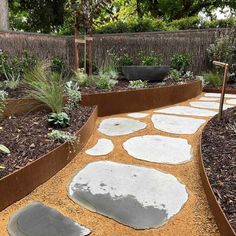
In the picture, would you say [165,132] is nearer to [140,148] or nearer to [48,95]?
[140,148]

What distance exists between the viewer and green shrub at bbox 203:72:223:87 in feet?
21.1

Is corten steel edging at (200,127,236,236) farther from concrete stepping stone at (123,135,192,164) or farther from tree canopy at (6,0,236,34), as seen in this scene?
tree canopy at (6,0,236,34)

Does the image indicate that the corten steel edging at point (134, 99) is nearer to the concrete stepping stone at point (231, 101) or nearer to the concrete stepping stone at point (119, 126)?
the concrete stepping stone at point (119, 126)

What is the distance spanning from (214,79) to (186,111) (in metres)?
2.26

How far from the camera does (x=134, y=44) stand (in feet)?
24.8

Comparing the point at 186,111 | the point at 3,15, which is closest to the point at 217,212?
the point at 186,111

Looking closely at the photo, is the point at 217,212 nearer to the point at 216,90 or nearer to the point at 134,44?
the point at 216,90

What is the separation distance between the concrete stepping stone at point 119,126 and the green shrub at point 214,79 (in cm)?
310

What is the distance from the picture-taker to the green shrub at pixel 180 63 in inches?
261

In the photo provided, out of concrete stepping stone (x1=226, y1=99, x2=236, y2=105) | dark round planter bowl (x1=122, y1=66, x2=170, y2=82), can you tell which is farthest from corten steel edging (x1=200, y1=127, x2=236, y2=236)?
dark round planter bowl (x1=122, y1=66, x2=170, y2=82)

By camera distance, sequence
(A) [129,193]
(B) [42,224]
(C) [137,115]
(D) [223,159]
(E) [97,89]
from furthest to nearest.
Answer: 1. (E) [97,89]
2. (C) [137,115]
3. (D) [223,159]
4. (A) [129,193]
5. (B) [42,224]

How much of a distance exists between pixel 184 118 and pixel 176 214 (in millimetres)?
2332

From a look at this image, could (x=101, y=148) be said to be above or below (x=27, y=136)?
below

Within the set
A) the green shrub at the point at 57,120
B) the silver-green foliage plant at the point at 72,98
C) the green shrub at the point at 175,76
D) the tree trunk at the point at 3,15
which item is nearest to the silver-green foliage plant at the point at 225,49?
the green shrub at the point at 175,76
